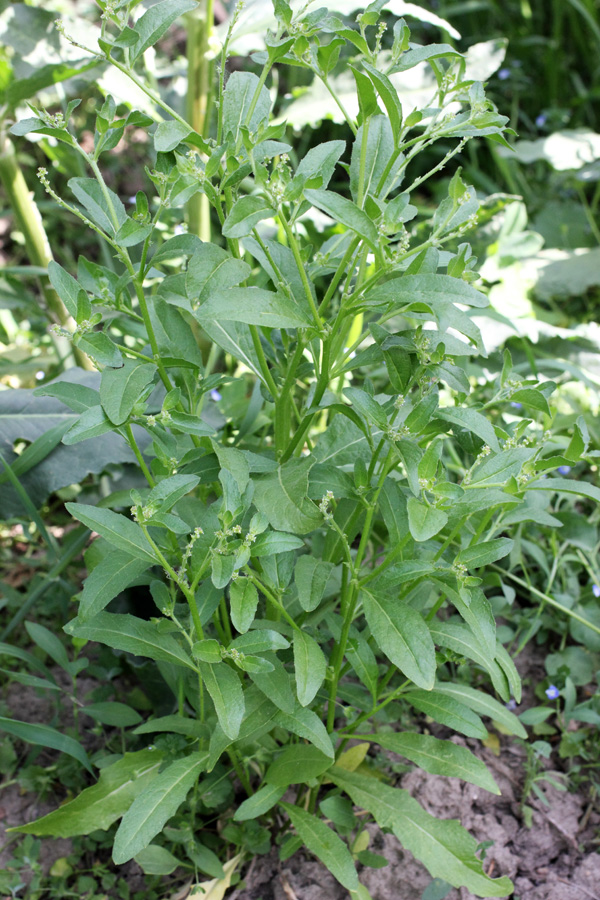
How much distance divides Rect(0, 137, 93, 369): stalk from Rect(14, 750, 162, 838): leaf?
113 cm

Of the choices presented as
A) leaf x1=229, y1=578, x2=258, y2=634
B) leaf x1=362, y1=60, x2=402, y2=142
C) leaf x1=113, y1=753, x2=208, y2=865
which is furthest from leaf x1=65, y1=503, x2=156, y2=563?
leaf x1=362, y1=60, x2=402, y2=142

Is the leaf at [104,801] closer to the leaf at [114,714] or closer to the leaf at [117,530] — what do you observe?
the leaf at [114,714]

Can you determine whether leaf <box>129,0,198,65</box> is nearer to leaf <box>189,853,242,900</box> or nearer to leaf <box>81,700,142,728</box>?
leaf <box>81,700,142,728</box>

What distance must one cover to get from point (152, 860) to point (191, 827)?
8 centimetres

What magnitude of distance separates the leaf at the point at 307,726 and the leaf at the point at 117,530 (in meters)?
0.34

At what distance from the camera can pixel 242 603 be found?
1035 mm

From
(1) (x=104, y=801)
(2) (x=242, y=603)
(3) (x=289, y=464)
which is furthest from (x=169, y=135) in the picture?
(1) (x=104, y=801)

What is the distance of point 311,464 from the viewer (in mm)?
1124

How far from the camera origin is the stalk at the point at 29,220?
2074mm

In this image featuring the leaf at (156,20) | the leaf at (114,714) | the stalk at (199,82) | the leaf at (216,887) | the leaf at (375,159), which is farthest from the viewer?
→ the stalk at (199,82)

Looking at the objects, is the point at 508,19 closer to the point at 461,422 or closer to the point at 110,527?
the point at 461,422

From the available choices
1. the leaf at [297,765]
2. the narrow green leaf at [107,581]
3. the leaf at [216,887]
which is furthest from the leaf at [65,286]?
the leaf at [216,887]

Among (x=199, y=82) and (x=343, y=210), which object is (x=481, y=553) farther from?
(x=199, y=82)

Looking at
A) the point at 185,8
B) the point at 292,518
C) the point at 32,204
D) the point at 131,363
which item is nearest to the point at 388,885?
the point at 292,518
